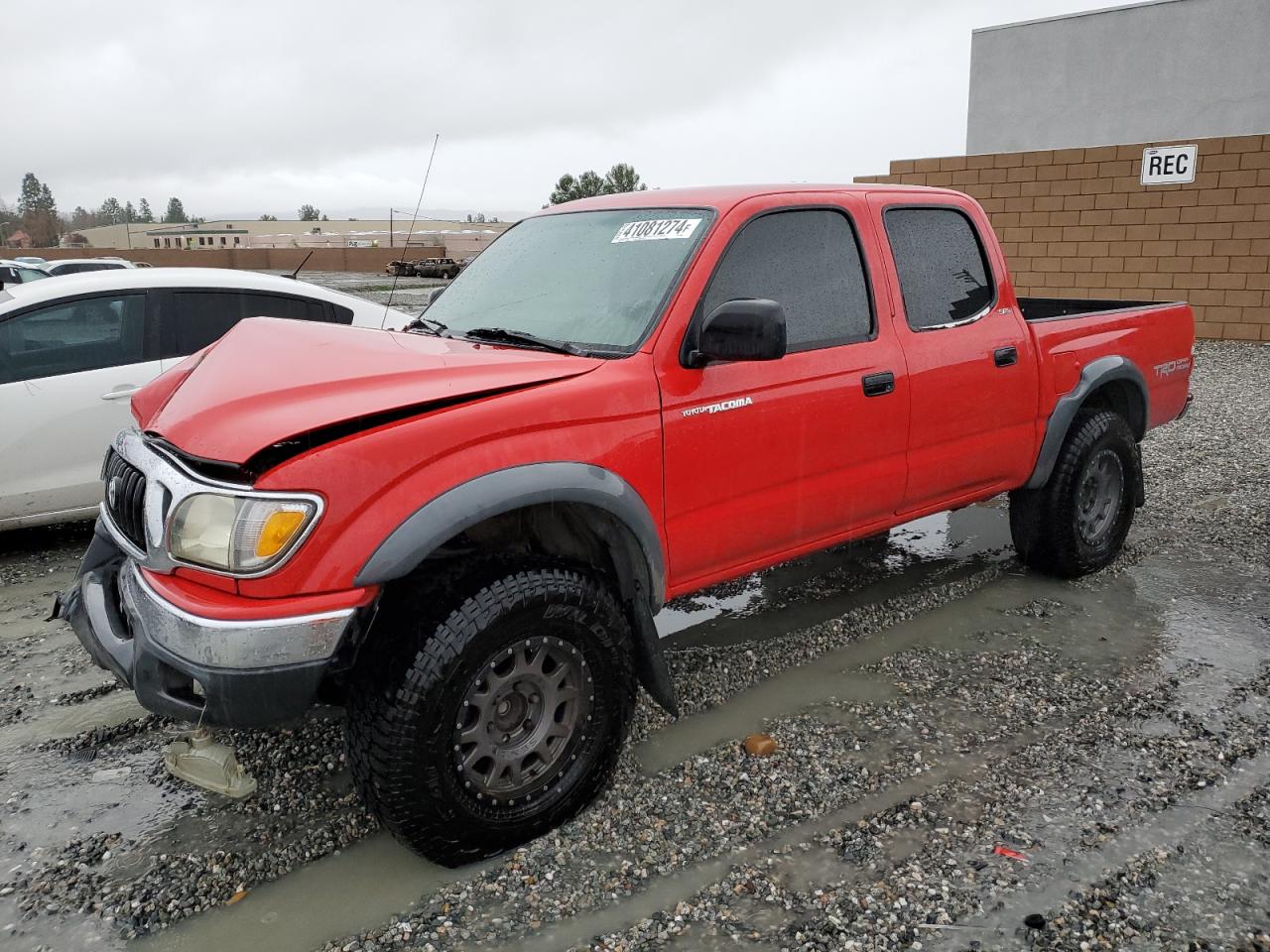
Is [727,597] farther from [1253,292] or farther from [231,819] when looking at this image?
[1253,292]

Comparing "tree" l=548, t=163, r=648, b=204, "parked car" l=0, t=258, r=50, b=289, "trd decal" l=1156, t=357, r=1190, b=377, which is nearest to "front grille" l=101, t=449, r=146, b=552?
"trd decal" l=1156, t=357, r=1190, b=377

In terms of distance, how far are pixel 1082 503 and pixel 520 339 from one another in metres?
3.24

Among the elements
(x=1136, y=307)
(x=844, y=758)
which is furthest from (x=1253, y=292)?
(x=844, y=758)

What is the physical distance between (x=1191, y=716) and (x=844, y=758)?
1.39 metres

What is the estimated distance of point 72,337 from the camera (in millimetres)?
5422

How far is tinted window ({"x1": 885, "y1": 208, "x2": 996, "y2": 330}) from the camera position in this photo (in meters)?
4.04

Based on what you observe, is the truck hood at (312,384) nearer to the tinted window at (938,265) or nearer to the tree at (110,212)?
the tinted window at (938,265)

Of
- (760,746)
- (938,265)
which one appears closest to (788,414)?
(760,746)

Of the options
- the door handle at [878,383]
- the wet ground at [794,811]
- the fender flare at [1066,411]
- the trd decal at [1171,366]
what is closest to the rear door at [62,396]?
the wet ground at [794,811]

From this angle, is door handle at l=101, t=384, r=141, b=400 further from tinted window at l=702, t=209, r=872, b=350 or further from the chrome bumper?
tinted window at l=702, t=209, r=872, b=350

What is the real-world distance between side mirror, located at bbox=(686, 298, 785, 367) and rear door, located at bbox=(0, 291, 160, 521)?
12.5ft

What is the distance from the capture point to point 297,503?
242 cm

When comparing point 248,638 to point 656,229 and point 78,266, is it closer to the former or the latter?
point 656,229

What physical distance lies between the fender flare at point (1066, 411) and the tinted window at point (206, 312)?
420 cm
